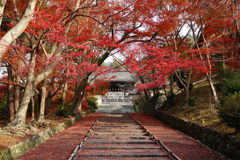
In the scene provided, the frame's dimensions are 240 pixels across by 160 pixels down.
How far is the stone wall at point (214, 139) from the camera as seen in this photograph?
701 cm

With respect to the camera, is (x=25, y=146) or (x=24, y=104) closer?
(x=25, y=146)

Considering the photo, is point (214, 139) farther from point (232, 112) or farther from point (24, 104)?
point (24, 104)

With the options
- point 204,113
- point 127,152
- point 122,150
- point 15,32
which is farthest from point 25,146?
point 204,113

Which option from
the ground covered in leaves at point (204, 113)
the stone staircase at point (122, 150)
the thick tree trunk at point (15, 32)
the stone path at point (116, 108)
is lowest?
the stone path at point (116, 108)

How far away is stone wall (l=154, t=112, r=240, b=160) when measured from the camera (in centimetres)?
701

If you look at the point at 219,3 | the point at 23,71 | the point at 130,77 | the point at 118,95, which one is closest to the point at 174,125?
the point at 219,3

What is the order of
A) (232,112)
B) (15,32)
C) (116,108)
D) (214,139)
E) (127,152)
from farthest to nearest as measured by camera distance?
Answer: 1. (116,108)
2. (214,139)
3. (232,112)
4. (15,32)
5. (127,152)

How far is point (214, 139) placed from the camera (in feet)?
27.6

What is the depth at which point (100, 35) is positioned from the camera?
19062 mm

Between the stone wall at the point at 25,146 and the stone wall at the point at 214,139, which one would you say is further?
the stone wall at the point at 214,139

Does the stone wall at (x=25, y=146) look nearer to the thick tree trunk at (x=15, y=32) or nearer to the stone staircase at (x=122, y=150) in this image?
the stone staircase at (x=122, y=150)

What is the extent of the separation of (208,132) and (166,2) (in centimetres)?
968

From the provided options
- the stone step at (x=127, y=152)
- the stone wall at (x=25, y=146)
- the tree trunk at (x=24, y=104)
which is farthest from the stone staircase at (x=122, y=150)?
the tree trunk at (x=24, y=104)

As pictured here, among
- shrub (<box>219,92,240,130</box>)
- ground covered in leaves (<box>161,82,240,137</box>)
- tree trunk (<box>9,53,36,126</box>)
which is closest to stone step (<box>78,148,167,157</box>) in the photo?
shrub (<box>219,92,240,130</box>)
